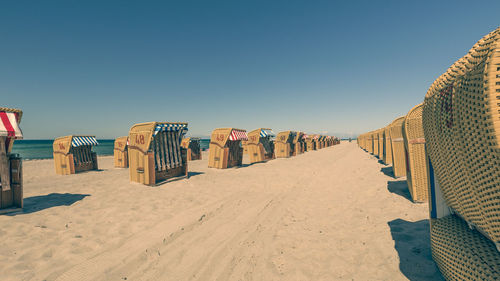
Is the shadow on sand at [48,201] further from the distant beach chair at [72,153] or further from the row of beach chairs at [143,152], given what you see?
the distant beach chair at [72,153]

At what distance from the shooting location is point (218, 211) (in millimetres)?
5152

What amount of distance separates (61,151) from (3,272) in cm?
1164

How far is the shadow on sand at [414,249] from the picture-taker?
91.2 inches

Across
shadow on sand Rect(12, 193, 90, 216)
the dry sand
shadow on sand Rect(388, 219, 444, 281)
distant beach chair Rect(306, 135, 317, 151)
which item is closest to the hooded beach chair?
shadow on sand Rect(388, 219, 444, 281)

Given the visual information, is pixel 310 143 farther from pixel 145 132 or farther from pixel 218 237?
pixel 218 237

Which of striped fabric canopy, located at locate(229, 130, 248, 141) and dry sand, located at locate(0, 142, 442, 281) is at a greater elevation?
striped fabric canopy, located at locate(229, 130, 248, 141)

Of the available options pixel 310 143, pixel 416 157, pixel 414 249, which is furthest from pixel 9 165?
pixel 310 143

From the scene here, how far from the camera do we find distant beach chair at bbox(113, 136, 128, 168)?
589 inches

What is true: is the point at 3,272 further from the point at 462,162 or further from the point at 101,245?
the point at 462,162

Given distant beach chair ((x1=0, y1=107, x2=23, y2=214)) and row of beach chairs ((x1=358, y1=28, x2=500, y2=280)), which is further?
distant beach chair ((x1=0, y1=107, x2=23, y2=214))

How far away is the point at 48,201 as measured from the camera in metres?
5.70

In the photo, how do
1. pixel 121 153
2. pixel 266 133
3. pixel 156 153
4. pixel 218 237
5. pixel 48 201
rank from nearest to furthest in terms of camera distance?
pixel 218 237
pixel 48 201
pixel 156 153
pixel 121 153
pixel 266 133

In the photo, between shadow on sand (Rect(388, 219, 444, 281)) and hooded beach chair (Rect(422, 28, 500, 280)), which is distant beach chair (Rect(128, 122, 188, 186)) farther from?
hooded beach chair (Rect(422, 28, 500, 280))

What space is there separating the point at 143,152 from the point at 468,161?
7.84 meters
